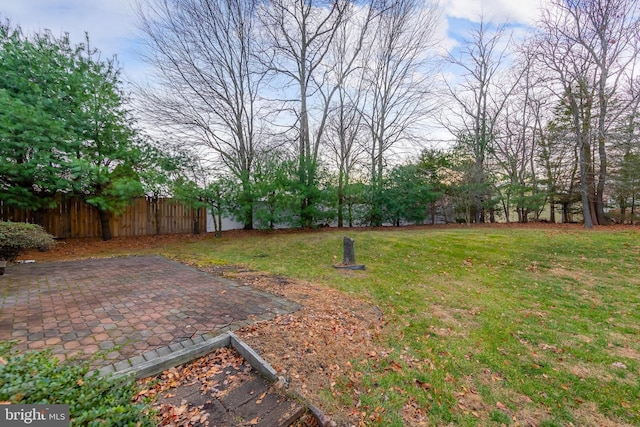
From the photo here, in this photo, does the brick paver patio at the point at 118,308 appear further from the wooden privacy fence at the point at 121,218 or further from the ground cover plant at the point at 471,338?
the wooden privacy fence at the point at 121,218

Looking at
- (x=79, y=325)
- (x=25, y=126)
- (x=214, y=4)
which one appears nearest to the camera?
(x=79, y=325)

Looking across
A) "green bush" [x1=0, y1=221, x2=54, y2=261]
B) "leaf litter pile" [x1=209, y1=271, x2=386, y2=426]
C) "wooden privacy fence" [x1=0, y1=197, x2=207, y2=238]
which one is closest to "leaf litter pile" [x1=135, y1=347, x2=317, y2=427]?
"leaf litter pile" [x1=209, y1=271, x2=386, y2=426]

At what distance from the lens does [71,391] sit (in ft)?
3.74

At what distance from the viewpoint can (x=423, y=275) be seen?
5305 mm

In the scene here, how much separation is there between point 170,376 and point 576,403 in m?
3.19

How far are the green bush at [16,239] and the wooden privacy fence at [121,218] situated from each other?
3.09 m

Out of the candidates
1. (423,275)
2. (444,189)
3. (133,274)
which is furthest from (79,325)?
(444,189)

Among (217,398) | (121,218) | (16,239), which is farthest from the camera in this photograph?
(121,218)

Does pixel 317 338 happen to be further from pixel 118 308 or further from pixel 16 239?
pixel 16 239

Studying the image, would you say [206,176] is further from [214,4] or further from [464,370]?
[464,370]

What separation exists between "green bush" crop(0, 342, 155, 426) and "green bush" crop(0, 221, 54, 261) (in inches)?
232

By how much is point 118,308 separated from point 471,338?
13.8 feet

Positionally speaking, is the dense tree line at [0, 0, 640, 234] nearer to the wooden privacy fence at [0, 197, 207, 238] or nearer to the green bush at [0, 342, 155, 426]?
the wooden privacy fence at [0, 197, 207, 238]

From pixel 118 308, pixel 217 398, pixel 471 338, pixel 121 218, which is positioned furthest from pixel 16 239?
pixel 471 338
